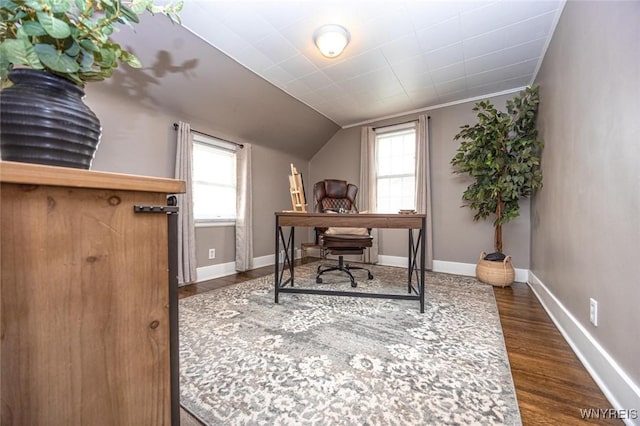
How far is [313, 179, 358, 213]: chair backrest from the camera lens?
301 centimetres

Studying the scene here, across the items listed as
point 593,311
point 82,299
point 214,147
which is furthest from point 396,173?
point 82,299

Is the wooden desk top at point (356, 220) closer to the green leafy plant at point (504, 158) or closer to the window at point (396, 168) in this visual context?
the green leafy plant at point (504, 158)

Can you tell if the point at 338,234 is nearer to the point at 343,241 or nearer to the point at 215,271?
the point at 343,241

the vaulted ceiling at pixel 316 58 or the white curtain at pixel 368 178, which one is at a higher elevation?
the vaulted ceiling at pixel 316 58

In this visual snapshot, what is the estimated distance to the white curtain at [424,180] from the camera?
3.40m

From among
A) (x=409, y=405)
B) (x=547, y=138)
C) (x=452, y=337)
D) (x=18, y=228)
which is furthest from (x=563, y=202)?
(x=18, y=228)

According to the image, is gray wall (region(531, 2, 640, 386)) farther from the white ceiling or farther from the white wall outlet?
the white ceiling

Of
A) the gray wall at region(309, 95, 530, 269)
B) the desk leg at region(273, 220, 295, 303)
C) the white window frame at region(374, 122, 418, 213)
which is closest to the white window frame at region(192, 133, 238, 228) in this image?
the desk leg at region(273, 220, 295, 303)

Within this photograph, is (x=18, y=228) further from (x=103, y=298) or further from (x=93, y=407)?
(x=93, y=407)

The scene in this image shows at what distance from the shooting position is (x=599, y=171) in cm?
124

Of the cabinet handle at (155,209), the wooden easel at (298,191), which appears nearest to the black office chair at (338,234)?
the wooden easel at (298,191)

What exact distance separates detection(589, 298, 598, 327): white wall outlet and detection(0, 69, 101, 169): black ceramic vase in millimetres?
2213

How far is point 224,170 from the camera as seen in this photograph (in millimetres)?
3369

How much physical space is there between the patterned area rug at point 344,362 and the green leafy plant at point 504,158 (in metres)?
1.16
